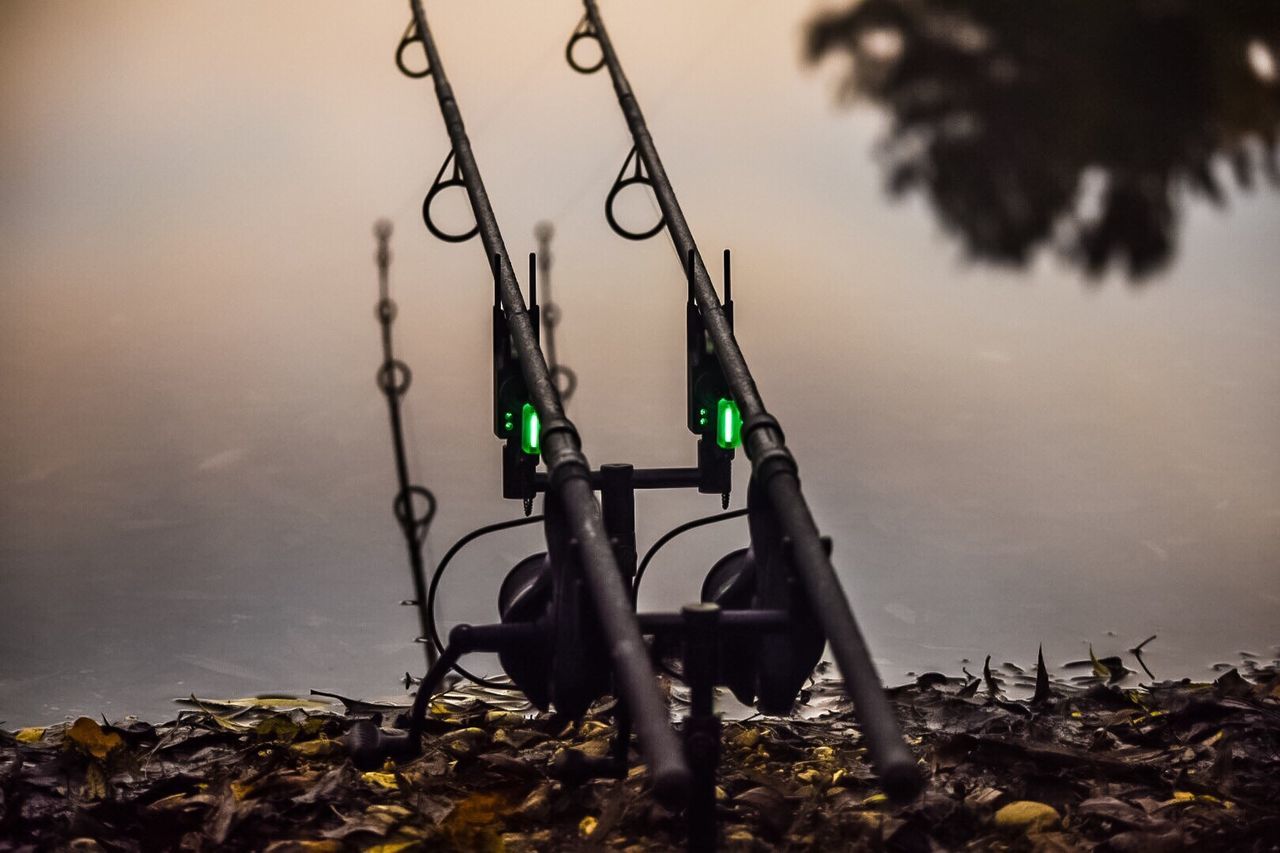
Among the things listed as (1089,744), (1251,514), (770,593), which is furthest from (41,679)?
(1251,514)

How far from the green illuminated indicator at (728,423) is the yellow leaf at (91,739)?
4.35ft

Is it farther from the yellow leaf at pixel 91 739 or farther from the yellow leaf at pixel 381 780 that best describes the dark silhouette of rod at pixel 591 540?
the yellow leaf at pixel 91 739

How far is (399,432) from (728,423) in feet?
5.76

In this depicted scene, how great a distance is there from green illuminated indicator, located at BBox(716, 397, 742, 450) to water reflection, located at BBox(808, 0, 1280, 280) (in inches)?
88.3

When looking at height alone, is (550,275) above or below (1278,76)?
below

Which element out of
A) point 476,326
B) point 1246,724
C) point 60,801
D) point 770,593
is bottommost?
point 60,801

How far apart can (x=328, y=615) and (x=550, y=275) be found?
114cm

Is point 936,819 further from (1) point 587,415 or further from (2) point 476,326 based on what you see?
(2) point 476,326

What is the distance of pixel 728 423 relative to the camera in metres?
2.72

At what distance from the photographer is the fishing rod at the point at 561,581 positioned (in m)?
2.00

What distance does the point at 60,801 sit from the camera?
2766mm

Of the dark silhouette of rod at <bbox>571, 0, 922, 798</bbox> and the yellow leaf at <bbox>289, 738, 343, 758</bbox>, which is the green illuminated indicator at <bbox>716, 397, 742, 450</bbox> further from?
the yellow leaf at <bbox>289, 738, 343, 758</bbox>

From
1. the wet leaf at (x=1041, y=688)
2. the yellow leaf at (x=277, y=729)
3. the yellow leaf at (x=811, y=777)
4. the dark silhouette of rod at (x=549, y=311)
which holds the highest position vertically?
the dark silhouette of rod at (x=549, y=311)

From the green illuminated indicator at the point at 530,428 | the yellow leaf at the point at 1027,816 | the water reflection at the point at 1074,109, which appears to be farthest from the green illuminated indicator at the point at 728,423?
the water reflection at the point at 1074,109
